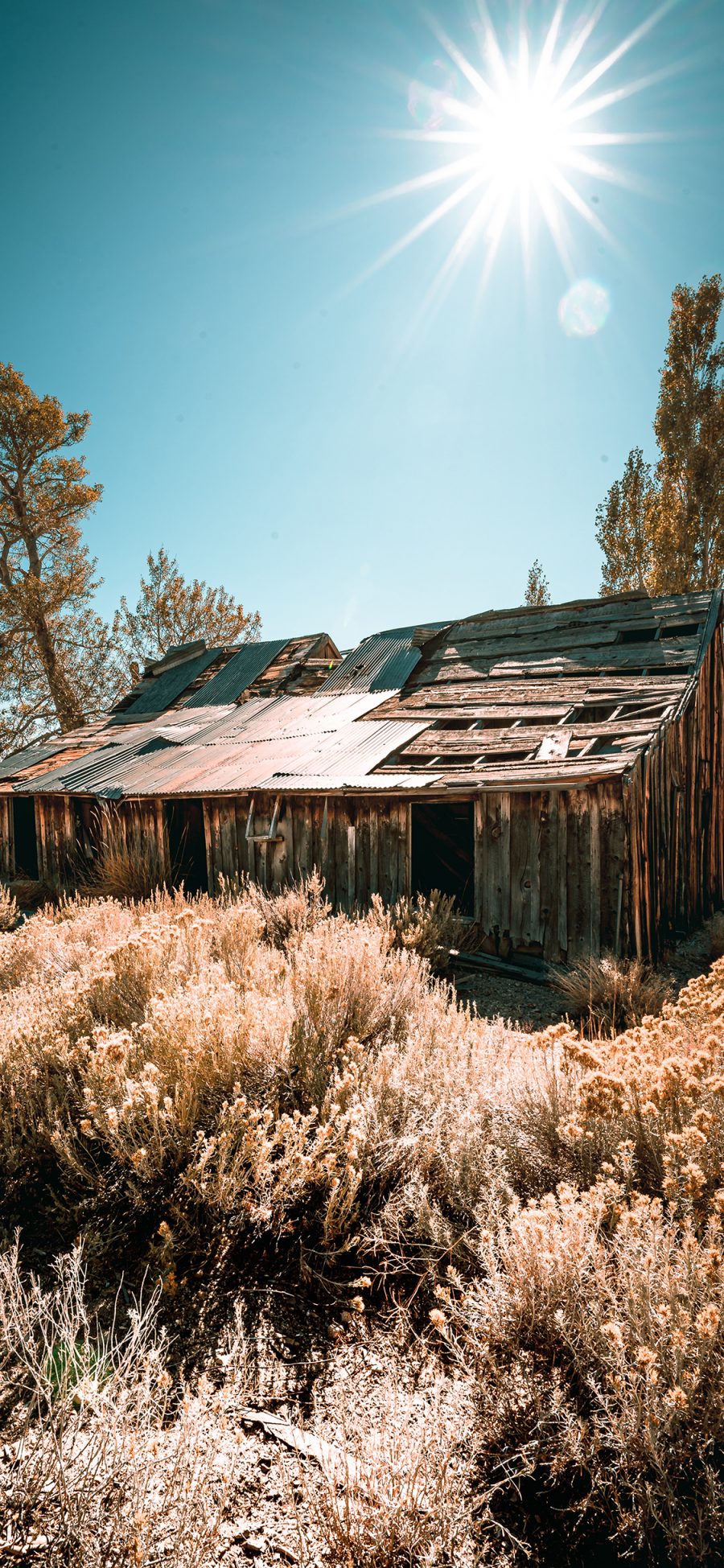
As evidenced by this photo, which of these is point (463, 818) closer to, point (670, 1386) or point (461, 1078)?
point (461, 1078)

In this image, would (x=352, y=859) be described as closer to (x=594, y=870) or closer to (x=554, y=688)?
(x=594, y=870)

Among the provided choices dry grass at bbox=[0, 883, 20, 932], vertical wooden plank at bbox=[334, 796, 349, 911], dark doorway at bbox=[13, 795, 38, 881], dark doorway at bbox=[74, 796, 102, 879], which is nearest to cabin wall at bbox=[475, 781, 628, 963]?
vertical wooden plank at bbox=[334, 796, 349, 911]

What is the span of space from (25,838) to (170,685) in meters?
5.34

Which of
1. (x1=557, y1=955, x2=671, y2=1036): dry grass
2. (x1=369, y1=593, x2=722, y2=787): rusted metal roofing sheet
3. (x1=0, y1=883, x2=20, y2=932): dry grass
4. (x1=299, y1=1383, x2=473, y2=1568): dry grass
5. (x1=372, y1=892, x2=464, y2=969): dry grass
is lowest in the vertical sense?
(x1=0, y1=883, x2=20, y2=932): dry grass

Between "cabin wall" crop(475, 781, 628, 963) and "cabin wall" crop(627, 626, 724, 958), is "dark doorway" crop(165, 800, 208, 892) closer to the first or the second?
"cabin wall" crop(475, 781, 628, 963)

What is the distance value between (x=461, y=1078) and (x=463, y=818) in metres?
8.72

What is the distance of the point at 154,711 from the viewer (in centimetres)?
1769

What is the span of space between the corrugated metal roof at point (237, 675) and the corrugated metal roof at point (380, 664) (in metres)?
2.56

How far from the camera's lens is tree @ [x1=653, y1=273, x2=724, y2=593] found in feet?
65.7

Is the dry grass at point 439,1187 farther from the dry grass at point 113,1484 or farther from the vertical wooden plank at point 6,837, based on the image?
the vertical wooden plank at point 6,837

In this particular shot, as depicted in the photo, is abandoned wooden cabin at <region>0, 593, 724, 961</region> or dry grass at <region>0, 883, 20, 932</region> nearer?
abandoned wooden cabin at <region>0, 593, 724, 961</region>

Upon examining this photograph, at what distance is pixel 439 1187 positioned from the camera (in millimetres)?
3057

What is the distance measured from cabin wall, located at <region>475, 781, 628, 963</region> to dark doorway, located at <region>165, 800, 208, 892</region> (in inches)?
264

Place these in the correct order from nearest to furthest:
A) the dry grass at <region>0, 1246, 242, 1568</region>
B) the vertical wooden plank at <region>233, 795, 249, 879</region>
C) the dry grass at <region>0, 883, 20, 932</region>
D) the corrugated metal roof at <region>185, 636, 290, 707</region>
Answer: the dry grass at <region>0, 1246, 242, 1568</region> → the dry grass at <region>0, 883, 20, 932</region> → the vertical wooden plank at <region>233, 795, 249, 879</region> → the corrugated metal roof at <region>185, 636, 290, 707</region>
